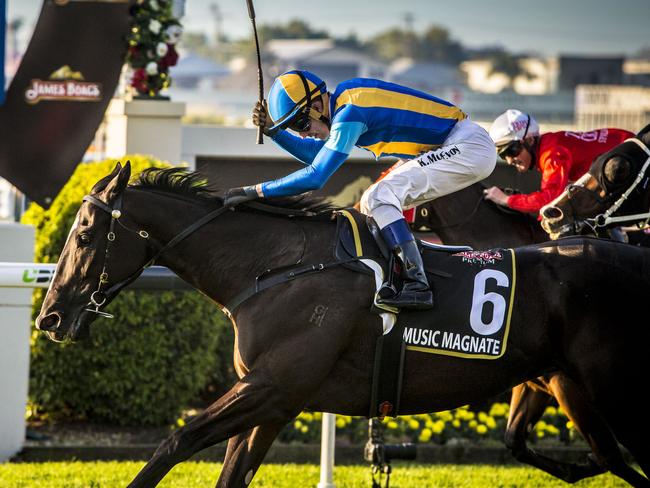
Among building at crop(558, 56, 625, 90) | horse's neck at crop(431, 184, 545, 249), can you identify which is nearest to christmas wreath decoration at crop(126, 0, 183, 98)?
horse's neck at crop(431, 184, 545, 249)

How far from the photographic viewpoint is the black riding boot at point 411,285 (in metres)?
4.85

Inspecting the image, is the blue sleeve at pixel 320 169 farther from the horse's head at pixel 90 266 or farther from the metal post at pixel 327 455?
the metal post at pixel 327 455

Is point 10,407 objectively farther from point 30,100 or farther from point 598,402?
point 598,402

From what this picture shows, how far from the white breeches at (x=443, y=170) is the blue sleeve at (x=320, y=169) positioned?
28 cm

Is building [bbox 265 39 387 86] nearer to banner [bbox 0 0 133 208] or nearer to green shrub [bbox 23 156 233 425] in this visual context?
banner [bbox 0 0 133 208]

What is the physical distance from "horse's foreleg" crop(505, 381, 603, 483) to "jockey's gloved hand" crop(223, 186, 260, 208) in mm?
2035

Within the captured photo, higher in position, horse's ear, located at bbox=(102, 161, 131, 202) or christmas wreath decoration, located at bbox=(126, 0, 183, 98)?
christmas wreath decoration, located at bbox=(126, 0, 183, 98)

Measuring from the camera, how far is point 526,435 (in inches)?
239

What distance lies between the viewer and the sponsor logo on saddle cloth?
4.95m

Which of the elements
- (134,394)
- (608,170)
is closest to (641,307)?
(608,170)

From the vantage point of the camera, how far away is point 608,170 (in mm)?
5766

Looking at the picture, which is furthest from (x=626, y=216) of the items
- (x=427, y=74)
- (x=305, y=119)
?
(x=427, y=74)

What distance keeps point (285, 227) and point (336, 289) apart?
0.38 meters

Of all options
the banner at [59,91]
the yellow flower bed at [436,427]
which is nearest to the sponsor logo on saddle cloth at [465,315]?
the yellow flower bed at [436,427]
